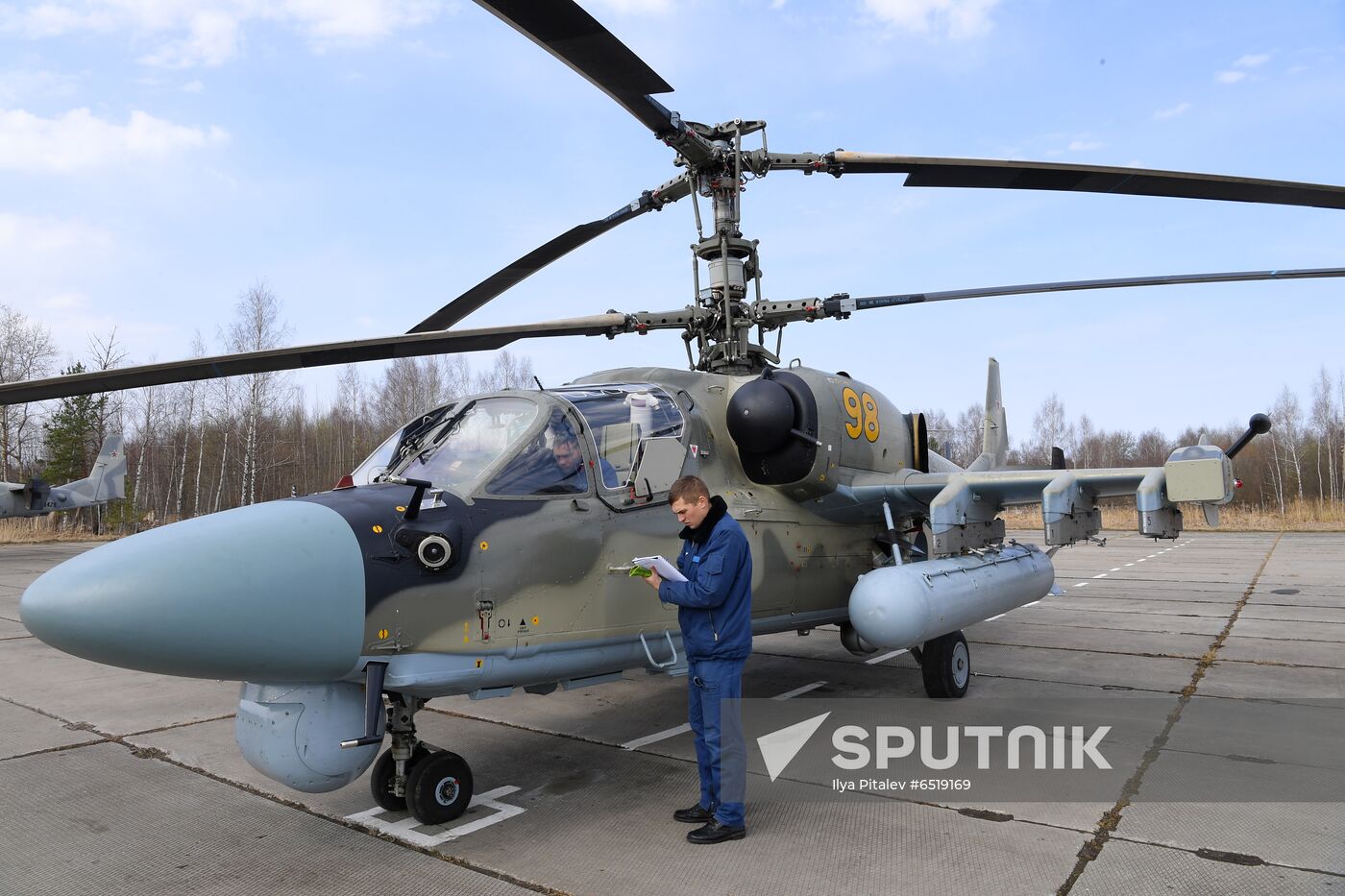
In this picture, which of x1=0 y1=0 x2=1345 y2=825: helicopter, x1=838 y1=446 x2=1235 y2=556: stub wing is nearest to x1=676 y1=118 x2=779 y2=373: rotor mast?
x1=0 y1=0 x2=1345 y2=825: helicopter

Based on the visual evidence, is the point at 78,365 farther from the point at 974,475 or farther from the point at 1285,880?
the point at 1285,880

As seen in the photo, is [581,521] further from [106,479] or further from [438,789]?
[106,479]

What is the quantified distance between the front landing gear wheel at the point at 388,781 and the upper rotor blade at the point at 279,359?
8.21ft

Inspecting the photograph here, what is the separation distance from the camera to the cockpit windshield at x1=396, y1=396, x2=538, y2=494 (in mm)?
4379

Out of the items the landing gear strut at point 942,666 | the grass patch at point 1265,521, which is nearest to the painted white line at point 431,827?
the landing gear strut at point 942,666

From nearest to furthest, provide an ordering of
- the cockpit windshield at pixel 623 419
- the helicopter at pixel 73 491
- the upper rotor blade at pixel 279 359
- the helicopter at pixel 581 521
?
1. the helicopter at pixel 581 521
2. the cockpit windshield at pixel 623 419
3. the upper rotor blade at pixel 279 359
4. the helicopter at pixel 73 491

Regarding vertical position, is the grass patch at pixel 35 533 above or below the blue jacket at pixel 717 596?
below

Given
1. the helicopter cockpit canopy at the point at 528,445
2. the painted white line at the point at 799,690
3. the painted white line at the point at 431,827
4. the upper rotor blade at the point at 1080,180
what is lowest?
the painted white line at the point at 799,690

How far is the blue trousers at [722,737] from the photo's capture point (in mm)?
3953

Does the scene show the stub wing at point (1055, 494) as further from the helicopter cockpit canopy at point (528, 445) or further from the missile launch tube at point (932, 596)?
the helicopter cockpit canopy at point (528, 445)

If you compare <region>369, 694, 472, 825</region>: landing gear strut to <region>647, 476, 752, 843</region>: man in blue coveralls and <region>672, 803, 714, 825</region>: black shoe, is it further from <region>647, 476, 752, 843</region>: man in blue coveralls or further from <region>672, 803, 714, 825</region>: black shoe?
<region>647, 476, 752, 843</region>: man in blue coveralls

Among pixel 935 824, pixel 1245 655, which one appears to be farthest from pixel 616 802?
pixel 1245 655

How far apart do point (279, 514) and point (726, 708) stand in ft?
7.46

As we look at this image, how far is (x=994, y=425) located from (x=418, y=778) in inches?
326
